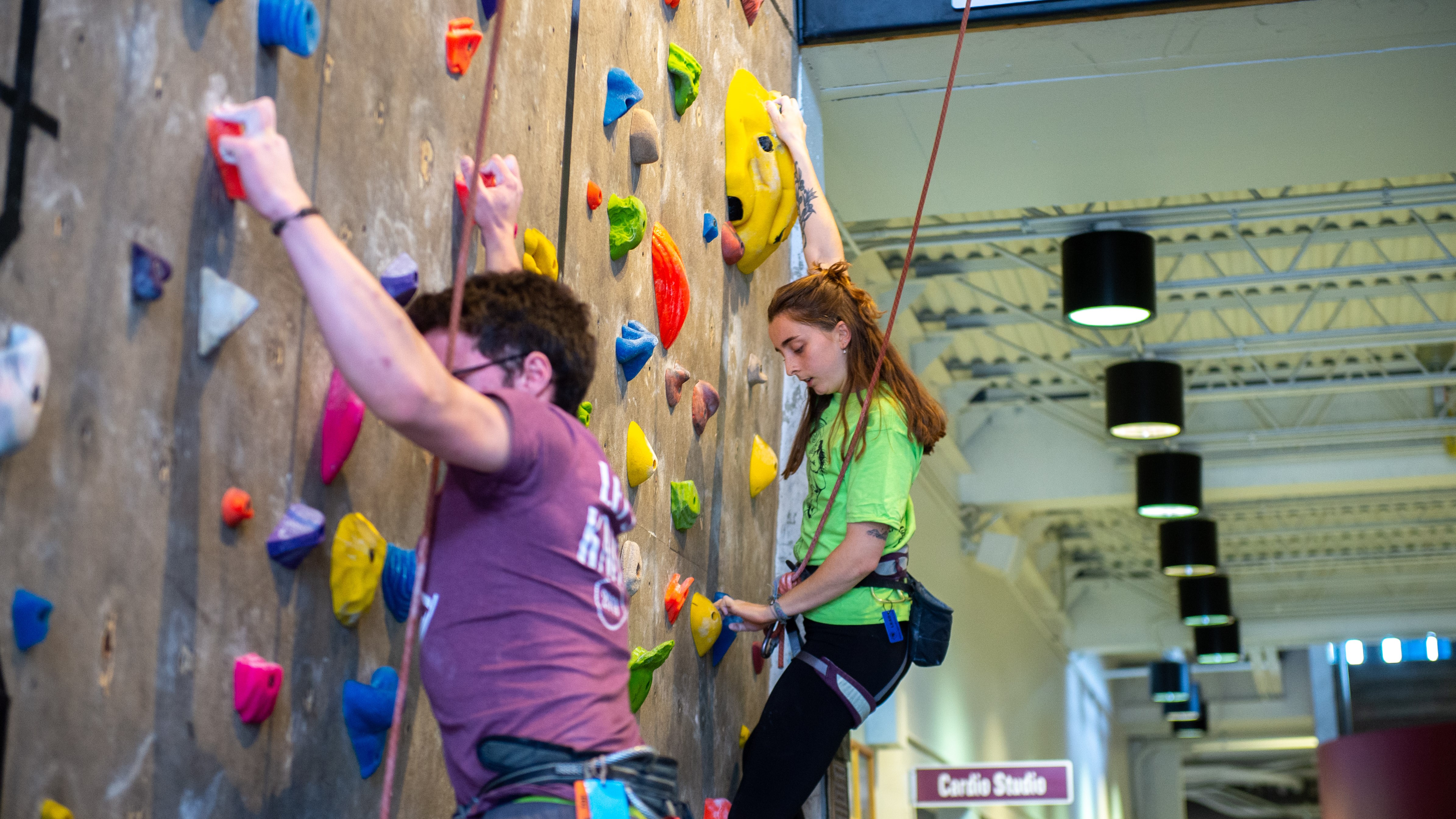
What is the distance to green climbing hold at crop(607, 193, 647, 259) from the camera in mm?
2652

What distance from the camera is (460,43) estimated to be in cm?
213

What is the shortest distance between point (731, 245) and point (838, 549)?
0.98m

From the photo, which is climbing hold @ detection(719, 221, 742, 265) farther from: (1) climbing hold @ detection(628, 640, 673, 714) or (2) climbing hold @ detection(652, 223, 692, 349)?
(1) climbing hold @ detection(628, 640, 673, 714)

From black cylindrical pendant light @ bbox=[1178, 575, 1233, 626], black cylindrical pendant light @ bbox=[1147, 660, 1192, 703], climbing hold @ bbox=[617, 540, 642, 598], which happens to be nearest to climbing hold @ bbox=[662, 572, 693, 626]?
climbing hold @ bbox=[617, 540, 642, 598]

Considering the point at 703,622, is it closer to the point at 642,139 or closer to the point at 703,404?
the point at 703,404

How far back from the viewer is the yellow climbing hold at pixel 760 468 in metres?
3.56

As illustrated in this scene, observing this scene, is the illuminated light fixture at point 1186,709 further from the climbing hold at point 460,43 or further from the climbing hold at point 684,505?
the climbing hold at point 460,43

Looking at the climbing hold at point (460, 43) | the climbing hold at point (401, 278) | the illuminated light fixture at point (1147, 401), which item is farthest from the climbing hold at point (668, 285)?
the illuminated light fixture at point (1147, 401)

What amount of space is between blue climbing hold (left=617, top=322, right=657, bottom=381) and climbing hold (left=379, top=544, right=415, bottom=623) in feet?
2.60

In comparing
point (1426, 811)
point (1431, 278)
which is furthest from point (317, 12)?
point (1426, 811)

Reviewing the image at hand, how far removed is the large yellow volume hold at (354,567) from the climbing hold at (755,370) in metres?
1.78

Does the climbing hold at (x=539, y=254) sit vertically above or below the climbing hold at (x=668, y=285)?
below

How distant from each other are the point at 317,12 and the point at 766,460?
6.62 ft

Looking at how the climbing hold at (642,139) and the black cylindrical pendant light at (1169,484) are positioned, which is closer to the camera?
the climbing hold at (642,139)
